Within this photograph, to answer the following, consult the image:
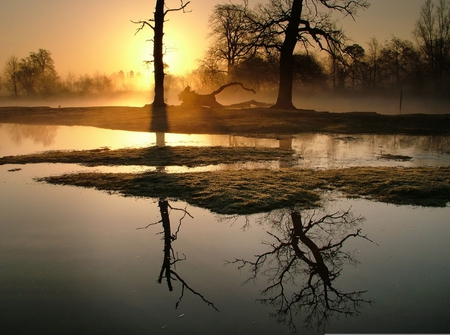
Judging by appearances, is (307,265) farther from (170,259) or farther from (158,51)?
(158,51)

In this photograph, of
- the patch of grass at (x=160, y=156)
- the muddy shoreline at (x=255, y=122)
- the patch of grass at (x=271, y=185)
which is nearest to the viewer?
the patch of grass at (x=271, y=185)

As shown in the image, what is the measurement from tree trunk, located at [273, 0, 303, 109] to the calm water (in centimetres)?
2055

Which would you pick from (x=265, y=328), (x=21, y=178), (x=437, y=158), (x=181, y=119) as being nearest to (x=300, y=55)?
(x=181, y=119)

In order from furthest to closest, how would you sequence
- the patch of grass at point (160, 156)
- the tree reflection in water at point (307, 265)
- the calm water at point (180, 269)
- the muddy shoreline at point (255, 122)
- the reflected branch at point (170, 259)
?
the muddy shoreline at point (255, 122) < the patch of grass at point (160, 156) < the reflected branch at point (170, 259) < the tree reflection in water at point (307, 265) < the calm water at point (180, 269)

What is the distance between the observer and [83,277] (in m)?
3.95

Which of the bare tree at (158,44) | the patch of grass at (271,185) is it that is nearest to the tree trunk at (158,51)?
the bare tree at (158,44)

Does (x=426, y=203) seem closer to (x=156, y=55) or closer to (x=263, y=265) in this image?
(x=263, y=265)

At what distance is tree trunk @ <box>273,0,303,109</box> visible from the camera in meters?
25.8

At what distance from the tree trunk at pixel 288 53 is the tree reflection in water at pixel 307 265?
69.5ft

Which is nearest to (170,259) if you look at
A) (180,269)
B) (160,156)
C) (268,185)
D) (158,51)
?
(180,269)

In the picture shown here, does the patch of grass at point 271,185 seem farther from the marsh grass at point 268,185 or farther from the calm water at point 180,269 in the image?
the calm water at point 180,269

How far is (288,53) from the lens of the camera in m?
26.1

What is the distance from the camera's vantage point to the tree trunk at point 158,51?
27922mm

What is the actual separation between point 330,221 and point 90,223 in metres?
3.09
